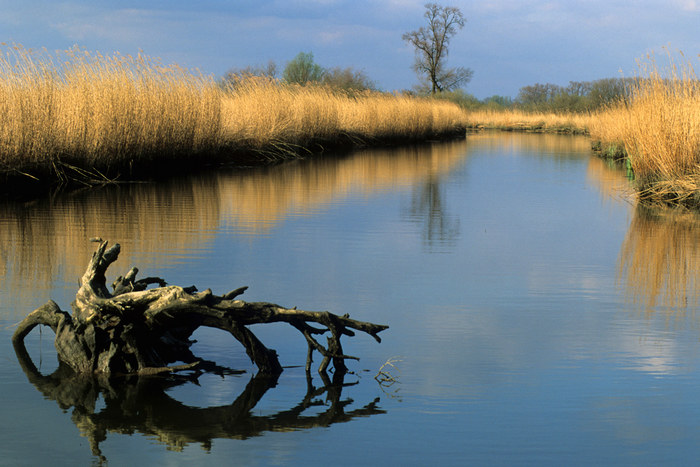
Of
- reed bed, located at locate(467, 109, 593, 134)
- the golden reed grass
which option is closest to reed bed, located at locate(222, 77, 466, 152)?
the golden reed grass

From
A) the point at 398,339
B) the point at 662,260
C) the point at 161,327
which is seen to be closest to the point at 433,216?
the point at 662,260

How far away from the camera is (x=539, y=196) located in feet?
39.6

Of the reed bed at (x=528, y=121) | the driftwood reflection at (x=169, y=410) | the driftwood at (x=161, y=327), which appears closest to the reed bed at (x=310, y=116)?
the driftwood at (x=161, y=327)

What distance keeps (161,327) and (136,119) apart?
9822 mm

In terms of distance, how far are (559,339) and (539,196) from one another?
8.11 meters

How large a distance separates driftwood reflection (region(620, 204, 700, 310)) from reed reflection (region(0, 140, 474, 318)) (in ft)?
8.05

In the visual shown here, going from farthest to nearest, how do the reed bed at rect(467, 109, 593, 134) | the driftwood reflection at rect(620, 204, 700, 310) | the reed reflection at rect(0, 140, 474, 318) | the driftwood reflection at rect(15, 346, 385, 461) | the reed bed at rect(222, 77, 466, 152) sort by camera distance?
the reed bed at rect(467, 109, 593, 134)
the reed bed at rect(222, 77, 466, 152)
the reed reflection at rect(0, 140, 474, 318)
the driftwood reflection at rect(620, 204, 700, 310)
the driftwood reflection at rect(15, 346, 385, 461)

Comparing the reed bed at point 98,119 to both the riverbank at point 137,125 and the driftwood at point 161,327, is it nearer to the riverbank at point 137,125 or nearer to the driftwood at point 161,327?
the riverbank at point 137,125

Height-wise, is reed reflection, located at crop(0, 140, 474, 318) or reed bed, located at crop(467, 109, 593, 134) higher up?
reed bed, located at crop(467, 109, 593, 134)

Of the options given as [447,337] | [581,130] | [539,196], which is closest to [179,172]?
[539,196]

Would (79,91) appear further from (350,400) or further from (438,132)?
(438,132)

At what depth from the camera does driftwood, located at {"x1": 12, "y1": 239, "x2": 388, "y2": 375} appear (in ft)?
12.0

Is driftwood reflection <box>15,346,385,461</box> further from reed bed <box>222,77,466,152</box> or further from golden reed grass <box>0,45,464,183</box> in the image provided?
reed bed <box>222,77,466,152</box>

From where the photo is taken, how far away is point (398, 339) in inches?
162
